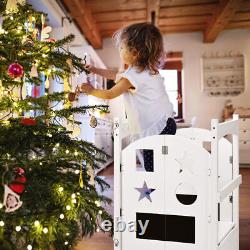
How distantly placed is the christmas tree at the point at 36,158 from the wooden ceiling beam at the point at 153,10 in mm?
2879

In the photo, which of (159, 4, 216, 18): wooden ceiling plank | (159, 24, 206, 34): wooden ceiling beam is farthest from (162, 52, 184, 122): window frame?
(159, 4, 216, 18): wooden ceiling plank

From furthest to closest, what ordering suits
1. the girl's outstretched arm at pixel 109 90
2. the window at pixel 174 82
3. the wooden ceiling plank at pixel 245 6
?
the window at pixel 174 82 → the wooden ceiling plank at pixel 245 6 → the girl's outstretched arm at pixel 109 90

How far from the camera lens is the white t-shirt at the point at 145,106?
4.62ft

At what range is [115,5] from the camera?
4.08 meters

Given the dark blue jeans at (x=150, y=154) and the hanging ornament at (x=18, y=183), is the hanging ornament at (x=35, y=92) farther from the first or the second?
the hanging ornament at (x=18, y=183)

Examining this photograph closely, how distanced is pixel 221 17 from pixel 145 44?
10.1ft

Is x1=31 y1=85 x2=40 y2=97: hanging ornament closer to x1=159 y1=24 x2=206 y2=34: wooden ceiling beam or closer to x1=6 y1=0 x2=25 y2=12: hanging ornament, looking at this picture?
x1=6 y1=0 x2=25 y2=12: hanging ornament

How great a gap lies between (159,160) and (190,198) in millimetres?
182

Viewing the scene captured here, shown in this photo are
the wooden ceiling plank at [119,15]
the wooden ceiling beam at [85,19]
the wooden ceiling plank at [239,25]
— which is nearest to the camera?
the wooden ceiling beam at [85,19]

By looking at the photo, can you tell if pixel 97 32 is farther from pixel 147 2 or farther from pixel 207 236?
pixel 207 236

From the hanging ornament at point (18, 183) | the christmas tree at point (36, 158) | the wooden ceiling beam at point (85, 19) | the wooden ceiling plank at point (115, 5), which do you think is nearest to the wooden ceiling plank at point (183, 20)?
the wooden ceiling plank at point (115, 5)

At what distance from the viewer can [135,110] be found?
142 centimetres

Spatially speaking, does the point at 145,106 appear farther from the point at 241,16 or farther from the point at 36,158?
the point at 241,16

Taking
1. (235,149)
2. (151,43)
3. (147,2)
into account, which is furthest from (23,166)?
(147,2)
